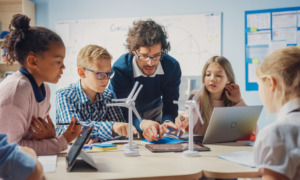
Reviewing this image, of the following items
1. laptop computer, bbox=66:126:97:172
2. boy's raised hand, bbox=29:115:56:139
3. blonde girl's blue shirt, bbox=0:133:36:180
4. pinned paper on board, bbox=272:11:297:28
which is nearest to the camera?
blonde girl's blue shirt, bbox=0:133:36:180

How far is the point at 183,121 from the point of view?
183cm

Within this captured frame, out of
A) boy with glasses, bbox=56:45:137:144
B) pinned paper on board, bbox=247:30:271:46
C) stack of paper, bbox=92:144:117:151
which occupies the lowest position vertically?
stack of paper, bbox=92:144:117:151

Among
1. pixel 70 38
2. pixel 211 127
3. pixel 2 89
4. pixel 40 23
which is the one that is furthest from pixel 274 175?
pixel 40 23

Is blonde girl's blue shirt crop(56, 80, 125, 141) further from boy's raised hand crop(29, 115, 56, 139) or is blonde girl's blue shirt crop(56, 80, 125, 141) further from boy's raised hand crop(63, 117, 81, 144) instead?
boy's raised hand crop(29, 115, 56, 139)

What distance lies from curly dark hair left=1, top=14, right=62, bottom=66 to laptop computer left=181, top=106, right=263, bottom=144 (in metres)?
0.92

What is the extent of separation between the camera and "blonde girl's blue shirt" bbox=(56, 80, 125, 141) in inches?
69.9

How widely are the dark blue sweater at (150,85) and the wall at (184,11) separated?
5.32ft

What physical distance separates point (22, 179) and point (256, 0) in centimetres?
352

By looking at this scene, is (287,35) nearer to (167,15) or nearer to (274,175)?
(167,15)

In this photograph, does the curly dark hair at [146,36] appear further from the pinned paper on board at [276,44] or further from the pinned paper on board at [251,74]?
the pinned paper on board at [276,44]

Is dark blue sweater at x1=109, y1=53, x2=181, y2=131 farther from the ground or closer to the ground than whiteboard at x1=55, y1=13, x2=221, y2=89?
closer to the ground

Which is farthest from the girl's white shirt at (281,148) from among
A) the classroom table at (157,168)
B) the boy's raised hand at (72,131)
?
the boy's raised hand at (72,131)

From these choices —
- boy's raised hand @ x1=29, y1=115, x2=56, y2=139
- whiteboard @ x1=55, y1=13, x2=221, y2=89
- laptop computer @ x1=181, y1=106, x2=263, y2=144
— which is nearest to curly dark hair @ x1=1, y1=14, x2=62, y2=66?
boy's raised hand @ x1=29, y1=115, x2=56, y2=139

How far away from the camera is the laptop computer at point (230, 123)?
5.13 ft
